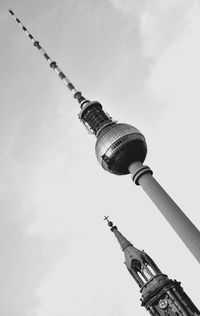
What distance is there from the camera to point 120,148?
138 feet

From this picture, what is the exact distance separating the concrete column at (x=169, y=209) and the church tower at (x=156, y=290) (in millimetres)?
18375

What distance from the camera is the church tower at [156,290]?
48.6 meters

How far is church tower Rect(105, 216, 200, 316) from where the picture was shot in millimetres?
48562

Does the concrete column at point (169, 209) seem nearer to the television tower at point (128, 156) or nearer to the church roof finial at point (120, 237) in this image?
the television tower at point (128, 156)

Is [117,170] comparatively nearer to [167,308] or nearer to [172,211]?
[172,211]

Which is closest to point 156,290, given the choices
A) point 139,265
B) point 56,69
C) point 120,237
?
point 139,265

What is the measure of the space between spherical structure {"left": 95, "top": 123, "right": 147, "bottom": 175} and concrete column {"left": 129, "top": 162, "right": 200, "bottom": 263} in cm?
173

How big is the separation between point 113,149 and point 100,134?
12.5 ft

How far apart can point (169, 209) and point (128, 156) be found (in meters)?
10.9

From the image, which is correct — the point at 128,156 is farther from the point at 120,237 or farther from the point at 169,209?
the point at 120,237

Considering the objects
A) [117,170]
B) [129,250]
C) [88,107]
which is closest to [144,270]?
[129,250]

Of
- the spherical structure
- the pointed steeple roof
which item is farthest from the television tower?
the pointed steeple roof

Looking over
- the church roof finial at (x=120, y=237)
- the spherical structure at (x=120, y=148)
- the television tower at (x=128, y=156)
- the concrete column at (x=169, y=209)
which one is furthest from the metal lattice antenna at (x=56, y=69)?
the church roof finial at (x=120, y=237)

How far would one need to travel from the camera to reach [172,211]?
108 feet
